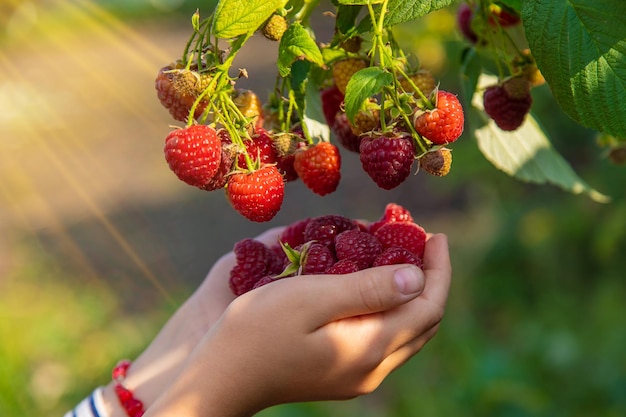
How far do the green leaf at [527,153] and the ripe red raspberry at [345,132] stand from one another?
0.91 feet

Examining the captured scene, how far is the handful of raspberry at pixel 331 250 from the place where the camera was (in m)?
1.13

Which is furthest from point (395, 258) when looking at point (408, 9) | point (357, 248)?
point (408, 9)

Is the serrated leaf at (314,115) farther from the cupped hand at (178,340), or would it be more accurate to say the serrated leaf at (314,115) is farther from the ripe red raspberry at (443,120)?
the cupped hand at (178,340)

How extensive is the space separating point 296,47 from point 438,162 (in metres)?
0.22

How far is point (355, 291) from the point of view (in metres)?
1.02

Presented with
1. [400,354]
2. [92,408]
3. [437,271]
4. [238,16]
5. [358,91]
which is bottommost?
[92,408]

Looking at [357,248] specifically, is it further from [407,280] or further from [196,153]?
[196,153]

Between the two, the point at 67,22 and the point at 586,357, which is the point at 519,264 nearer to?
the point at 586,357

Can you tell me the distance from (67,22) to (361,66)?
1080 centimetres

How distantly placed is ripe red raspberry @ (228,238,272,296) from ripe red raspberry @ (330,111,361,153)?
9.9 inches

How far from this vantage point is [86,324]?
375 centimetres

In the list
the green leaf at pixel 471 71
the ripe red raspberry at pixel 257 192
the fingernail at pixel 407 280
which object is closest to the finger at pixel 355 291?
the fingernail at pixel 407 280

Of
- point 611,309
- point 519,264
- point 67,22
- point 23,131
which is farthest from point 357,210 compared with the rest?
point 67,22

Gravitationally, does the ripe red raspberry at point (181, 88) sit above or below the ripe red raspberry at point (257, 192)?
above
